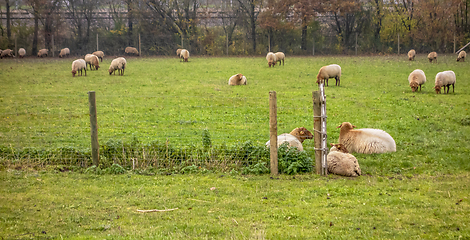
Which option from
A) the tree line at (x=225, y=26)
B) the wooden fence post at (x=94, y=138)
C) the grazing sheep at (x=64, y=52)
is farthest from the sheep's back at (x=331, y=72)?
the grazing sheep at (x=64, y=52)

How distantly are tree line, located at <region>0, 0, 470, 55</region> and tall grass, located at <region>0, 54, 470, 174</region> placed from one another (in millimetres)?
24885

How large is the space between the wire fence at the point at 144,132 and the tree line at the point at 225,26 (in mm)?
33890

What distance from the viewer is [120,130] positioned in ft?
36.3

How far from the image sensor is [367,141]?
875 cm

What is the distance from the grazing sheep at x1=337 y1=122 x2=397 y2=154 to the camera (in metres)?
8.71

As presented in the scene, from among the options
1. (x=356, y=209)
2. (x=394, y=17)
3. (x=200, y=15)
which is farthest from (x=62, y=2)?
(x=356, y=209)

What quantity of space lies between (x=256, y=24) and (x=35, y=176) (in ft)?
146

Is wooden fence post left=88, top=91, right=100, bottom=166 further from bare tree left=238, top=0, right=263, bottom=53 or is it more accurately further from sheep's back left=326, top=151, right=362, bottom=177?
bare tree left=238, top=0, right=263, bottom=53

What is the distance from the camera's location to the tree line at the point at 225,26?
46.6 metres

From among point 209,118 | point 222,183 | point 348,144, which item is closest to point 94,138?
point 222,183

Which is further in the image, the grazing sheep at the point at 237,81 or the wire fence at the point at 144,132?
the grazing sheep at the point at 237,81

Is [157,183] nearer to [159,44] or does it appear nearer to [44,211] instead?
[44,211]

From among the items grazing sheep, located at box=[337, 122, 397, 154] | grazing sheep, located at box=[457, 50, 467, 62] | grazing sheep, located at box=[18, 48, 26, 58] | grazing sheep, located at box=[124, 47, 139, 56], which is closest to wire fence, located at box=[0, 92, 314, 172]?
grazing sheep, located at box=[337, 122, 397, 154]

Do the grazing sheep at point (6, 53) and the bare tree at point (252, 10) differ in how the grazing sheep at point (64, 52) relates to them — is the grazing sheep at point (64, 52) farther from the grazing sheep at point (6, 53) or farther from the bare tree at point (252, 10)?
the bare tree at point (252, 10)
